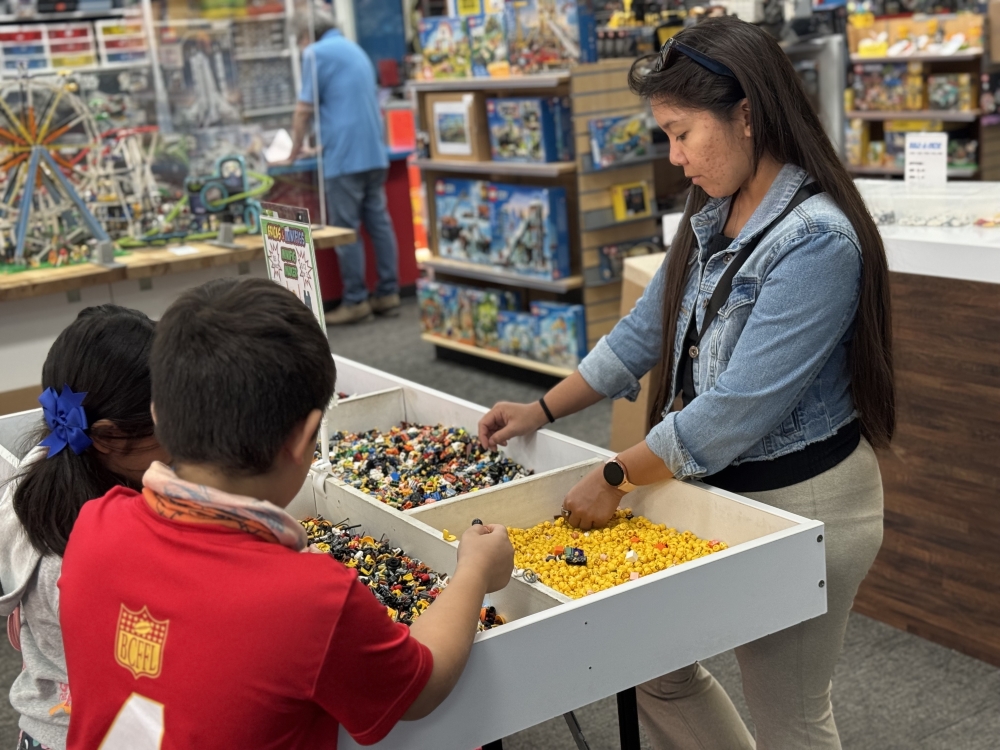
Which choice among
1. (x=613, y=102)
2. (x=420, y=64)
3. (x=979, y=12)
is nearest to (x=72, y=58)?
(x=420, y=64)

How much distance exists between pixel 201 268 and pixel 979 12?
4.91 m

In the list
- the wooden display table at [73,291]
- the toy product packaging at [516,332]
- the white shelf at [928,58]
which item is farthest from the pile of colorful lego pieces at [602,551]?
the white shelf at [928,58]

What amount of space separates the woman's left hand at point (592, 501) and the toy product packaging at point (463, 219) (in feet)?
12.8

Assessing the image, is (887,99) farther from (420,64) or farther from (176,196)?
(176,196)

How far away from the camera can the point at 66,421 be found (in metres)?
1.51

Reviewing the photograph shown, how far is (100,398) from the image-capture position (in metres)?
1.54

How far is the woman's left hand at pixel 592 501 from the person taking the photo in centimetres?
190

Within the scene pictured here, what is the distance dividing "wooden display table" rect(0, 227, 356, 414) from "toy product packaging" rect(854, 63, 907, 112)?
3.87 meters

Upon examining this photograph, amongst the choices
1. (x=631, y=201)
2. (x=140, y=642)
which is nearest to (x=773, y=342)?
(x=140, y=642)

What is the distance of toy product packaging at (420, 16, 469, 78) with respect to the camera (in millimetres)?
5641

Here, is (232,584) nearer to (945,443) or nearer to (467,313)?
(945,443)

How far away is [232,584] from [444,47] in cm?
505

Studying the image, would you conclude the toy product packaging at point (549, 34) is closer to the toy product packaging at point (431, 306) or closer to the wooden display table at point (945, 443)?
the toy product packaging at point (431, 306)

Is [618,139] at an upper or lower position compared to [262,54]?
lower
